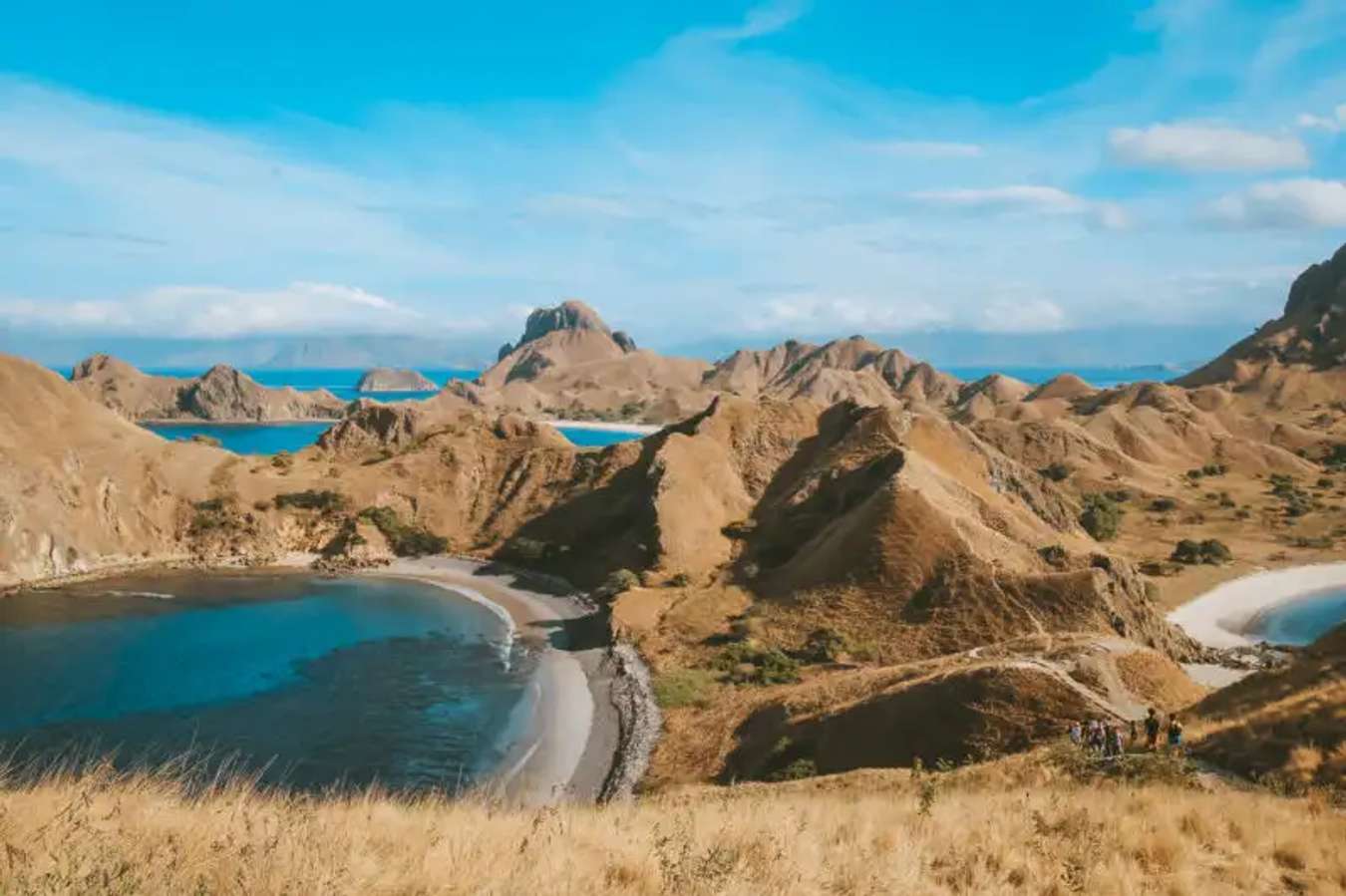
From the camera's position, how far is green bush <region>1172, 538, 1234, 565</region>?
254 ft

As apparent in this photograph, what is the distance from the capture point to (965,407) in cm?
19350

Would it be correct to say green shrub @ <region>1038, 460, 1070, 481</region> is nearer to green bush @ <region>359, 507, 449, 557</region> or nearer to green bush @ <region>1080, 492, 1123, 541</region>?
green bush @ <region>1080, 492, 1123, 541</region>

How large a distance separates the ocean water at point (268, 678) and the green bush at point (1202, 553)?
60537 mm

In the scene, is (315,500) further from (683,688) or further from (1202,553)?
(1202,553)

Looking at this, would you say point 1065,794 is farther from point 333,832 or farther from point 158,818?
point 158,818

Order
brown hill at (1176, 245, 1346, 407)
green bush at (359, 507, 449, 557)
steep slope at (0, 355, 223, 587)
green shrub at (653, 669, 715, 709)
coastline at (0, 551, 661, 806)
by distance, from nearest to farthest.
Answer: coastline at (0, 551, 661, 806), green shrub at (653, 669, 715, 709), steep slope at (0, 355, 223, 587), green bush at (359, 507, 449, 557), brown hill at (1176, 245, 1346, 407)

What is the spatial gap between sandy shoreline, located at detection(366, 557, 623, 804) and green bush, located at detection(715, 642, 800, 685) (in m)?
7.01

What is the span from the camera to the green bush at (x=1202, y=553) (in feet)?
254

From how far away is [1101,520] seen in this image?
8538 centimetres

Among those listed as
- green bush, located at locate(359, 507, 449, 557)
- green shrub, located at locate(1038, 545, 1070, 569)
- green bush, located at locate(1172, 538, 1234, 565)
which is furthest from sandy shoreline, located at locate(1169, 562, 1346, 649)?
green bush, located at locate(359, 507, 449, 557)

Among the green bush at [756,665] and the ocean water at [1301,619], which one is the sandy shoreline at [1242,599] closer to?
the ocean water at [1301,619]

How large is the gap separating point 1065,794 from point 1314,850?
3.59 metres

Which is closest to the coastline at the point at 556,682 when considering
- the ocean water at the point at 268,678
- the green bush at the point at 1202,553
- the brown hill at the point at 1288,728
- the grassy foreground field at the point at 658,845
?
the ocean water at the point at 268,678

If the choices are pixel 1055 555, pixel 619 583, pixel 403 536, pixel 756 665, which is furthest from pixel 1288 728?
pixel 403 536
